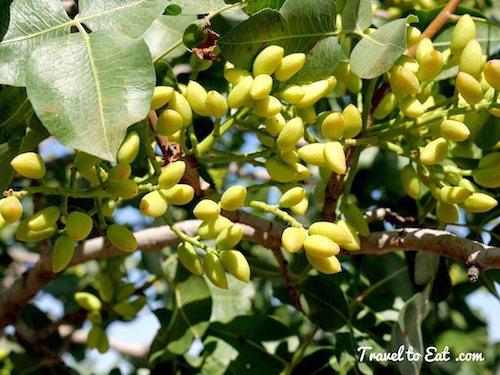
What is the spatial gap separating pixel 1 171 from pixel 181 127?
0.22 metres

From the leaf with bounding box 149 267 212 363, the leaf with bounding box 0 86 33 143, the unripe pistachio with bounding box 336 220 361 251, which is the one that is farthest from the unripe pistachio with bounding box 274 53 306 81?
the leaf with bounding box 149 267 212 363

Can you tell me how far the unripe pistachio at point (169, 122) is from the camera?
0.90 m

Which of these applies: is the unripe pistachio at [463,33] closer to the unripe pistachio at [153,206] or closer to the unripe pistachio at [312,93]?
the unripe pistachio at [312,93]

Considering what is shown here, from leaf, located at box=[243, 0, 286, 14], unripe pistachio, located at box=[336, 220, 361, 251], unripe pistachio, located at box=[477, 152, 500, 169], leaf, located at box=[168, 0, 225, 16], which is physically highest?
leaf, located at box=[168, 0, 225, 16]

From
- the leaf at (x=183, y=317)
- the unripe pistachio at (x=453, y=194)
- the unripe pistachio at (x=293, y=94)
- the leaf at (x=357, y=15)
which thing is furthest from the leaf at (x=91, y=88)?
the leaf at (x=183, y=317)

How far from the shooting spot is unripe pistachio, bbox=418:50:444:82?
0.97 meters

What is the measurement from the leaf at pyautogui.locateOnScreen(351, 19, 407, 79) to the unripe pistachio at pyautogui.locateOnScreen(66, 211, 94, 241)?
0.38 meters

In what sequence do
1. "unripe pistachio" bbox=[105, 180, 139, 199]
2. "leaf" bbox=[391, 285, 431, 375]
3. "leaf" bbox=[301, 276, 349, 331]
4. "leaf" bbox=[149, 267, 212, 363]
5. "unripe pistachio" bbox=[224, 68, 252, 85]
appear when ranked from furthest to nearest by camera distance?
"leaf" bbox=[149, 267, 212, 363] < "leaf" bbox=[301, 276, 349, 331] < "leaf" bbox=[391, 285, 431, 375] < "unripe pistachio" bbox=[224, 68, 252, 85] < "unripe pistachio" bbox=[105, 180, 139, 199]

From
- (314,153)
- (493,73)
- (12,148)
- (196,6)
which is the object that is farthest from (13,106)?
(493,73)

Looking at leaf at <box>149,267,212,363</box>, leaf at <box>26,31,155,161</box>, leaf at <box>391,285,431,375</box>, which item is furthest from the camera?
leaf at <box>149,267,212,363</box>

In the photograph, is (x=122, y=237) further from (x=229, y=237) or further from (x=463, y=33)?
(x=463, y=33)

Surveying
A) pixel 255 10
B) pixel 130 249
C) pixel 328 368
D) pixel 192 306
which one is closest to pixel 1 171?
pixel 130 249

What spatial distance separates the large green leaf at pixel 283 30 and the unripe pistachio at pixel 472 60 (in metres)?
0.17

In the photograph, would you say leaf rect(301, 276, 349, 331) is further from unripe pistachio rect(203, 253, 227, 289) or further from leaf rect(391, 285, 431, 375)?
unripe pistachio rect(203, 253, 227, 289)
